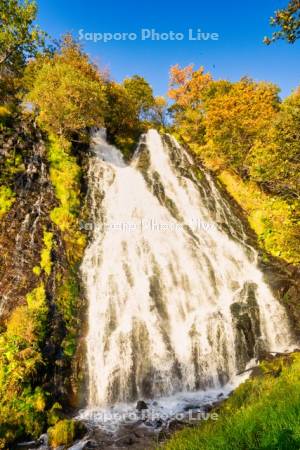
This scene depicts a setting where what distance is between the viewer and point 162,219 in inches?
752

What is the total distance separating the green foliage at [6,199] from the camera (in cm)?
1473

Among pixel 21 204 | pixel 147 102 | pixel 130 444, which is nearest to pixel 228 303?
pixel 130 444

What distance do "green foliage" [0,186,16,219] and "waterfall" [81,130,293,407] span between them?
4.28 metres

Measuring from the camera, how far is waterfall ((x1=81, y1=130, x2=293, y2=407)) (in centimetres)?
1202

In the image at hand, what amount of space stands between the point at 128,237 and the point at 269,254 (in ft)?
28.3

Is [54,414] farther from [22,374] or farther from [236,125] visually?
[236,125]

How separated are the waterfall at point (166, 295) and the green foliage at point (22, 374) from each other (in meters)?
2.13

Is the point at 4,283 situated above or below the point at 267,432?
above

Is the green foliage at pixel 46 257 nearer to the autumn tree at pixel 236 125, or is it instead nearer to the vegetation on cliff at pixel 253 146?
the vegetation on cliff at pixel 253 146

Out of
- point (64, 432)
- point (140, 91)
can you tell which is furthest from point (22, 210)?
point (140, 91)

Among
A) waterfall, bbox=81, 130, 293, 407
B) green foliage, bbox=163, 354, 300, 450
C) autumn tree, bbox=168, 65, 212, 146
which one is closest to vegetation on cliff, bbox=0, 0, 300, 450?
green foliage, bbox=163, 354, 300, 450

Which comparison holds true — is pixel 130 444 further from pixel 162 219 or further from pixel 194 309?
pixel 162 219

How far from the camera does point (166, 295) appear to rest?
47.6 feet

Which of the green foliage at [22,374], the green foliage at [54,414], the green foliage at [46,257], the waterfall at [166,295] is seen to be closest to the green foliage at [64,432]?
the green foliage at [54,414]
